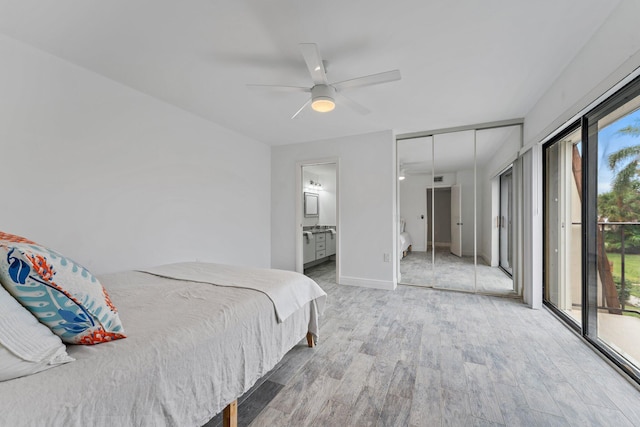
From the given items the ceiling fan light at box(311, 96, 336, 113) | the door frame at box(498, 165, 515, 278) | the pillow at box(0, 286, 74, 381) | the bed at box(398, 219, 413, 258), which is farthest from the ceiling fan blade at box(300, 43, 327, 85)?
the bed at box(398, 219, 413, 258)

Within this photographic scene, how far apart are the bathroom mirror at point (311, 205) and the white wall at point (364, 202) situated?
1400 mm

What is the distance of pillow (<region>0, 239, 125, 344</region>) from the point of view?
870 mm

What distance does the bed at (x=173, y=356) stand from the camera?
0.77m

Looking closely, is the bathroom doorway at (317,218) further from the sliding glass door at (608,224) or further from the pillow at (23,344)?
the pillow at (23,344)

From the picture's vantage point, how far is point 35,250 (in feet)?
3.17

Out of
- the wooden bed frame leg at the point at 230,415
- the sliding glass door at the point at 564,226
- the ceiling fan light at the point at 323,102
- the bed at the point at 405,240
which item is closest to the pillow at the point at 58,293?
the wooden bed frame leg at the point at 230,415

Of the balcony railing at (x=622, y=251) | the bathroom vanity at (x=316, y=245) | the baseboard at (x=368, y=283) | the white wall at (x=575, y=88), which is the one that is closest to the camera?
the white wall at (x=575, y=88)

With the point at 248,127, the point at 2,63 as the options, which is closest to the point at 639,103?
the point at 248,127

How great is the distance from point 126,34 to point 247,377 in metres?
2.51

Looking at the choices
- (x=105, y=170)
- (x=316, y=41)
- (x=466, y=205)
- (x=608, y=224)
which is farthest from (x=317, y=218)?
(x=608, y=224)

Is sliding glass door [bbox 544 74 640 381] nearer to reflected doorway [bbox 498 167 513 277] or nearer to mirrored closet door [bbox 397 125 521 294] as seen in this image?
mirrored closet door [bbox 397 125 521 294]

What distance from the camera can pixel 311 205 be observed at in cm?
632

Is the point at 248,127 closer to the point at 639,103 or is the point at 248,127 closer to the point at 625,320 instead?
the point at 639,103

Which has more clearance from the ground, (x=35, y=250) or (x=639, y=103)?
(x=639, y=103)
